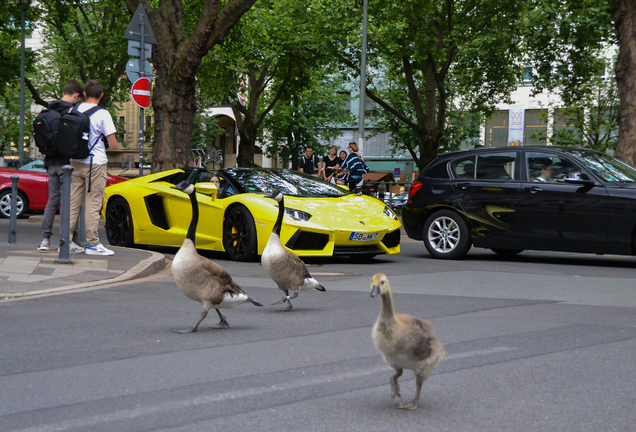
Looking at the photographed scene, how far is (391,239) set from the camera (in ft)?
39.5

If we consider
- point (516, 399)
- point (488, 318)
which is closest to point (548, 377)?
point (516, 399)

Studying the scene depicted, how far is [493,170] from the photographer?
12.7 meters

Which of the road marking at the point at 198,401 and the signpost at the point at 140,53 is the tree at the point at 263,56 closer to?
the signpost at the point at 140,53

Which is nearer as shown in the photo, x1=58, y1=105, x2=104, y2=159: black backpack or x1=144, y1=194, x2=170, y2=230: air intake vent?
x1=58, y1=105, x2=104, y2=159: black backpack

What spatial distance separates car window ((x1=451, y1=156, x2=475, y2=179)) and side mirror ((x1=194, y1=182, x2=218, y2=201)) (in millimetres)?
3708

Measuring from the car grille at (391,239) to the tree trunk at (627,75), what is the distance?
787cm

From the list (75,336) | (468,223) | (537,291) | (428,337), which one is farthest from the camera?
(468,223)

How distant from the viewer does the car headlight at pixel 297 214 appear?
1131 cm

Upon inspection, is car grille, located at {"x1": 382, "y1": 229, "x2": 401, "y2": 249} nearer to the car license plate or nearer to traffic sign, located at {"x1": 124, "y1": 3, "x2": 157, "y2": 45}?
the car license plate

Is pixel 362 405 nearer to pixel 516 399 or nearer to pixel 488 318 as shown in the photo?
pixel 516 399

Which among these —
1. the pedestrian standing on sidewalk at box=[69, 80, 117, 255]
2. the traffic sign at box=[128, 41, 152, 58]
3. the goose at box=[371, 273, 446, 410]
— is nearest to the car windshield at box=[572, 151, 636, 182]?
the pedestrian standing on sidewalk at box=[69, 80, 117, 255]

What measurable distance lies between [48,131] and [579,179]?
7110 mm

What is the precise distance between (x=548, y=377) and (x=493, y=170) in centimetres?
790

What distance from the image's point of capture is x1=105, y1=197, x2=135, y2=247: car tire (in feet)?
43.6
